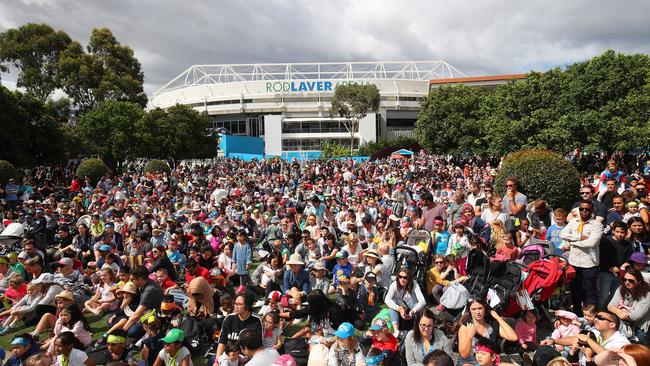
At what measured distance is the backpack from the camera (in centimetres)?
452

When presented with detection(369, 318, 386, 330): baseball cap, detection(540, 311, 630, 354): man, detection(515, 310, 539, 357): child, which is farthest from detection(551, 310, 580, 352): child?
detection(369, 318, 386, 330): baseball cap

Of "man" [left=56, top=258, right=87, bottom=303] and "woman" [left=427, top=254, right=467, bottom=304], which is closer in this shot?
"woman" [left=427, top=254, right=467, bottom=304]

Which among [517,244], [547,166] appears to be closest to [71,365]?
[517,244]

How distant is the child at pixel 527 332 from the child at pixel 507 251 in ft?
3.30

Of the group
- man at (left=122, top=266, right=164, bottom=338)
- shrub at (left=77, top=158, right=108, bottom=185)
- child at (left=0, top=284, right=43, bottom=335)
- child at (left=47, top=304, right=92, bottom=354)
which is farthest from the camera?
shrub at (left=77, top=158, right=108, bottom=185)

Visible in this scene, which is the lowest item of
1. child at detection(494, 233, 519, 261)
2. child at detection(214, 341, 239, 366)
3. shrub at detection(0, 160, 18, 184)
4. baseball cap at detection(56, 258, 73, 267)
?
child at detection(214, 341, 239, 366)

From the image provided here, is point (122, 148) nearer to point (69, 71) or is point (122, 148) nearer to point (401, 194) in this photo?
point (69, 71)

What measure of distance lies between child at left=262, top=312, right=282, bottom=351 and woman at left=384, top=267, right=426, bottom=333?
1420 millimetres

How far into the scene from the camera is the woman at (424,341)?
3857 millimetres

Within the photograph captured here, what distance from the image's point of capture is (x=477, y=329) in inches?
163

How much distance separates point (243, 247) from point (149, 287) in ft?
7.14

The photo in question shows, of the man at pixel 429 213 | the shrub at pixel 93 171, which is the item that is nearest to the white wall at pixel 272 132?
the shrub at pixel 93 171

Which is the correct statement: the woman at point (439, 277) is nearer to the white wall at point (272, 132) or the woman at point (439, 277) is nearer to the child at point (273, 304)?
the child at point (273, 304)

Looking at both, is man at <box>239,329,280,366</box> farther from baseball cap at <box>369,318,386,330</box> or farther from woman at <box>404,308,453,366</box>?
woman at <box>404,308,453,366</box>
